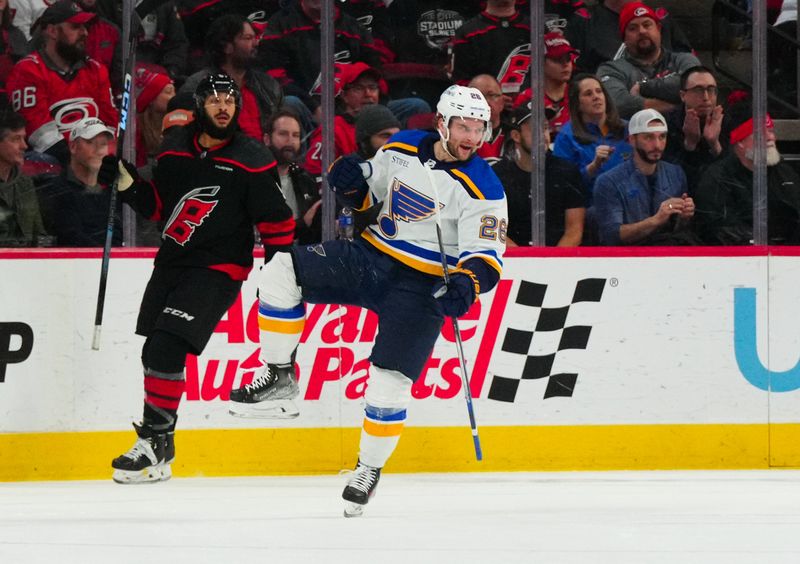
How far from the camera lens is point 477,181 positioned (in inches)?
181

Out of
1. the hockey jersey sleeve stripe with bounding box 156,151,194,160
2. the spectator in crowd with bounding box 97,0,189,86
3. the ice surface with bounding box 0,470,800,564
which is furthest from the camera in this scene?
the spectator in crowd with bounding box 97,0,189,86

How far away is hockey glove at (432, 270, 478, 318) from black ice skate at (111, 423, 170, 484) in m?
1.37

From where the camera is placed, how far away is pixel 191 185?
5.20 m

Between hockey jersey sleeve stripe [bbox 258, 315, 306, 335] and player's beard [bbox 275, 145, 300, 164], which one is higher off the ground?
player's beard [bbox 275, 145, 300, 164]

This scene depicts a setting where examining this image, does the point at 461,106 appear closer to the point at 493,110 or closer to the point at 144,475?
the point at 493,110

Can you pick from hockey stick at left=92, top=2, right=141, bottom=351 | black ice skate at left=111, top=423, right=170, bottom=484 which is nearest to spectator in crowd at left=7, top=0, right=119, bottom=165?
hockey stick at left=92, top=2, right=141, bottom=351

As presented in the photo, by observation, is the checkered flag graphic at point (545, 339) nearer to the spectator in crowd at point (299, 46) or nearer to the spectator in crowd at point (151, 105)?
the spectator in crowd at point (299, 46)

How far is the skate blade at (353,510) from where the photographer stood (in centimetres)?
445

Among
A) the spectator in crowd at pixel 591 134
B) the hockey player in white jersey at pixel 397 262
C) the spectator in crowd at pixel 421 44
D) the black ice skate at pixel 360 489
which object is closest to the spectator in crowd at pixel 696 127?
the spectator in crowd at pixel 591 134

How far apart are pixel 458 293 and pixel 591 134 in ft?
6.20

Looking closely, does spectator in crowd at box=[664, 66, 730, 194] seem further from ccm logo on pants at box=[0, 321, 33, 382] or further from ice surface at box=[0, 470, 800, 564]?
ccm logo on pants at box=[0, 321, 33, 382]

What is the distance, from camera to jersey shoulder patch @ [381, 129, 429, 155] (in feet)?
15.4

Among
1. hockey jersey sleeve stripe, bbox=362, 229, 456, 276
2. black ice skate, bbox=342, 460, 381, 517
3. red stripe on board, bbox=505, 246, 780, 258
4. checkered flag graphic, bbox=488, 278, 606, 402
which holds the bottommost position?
checkered flag graphic, bbox=488, 278, 606, 402

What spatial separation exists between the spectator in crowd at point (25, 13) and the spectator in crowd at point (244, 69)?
25.9 inches
